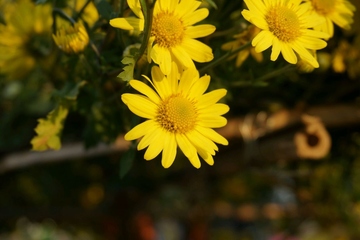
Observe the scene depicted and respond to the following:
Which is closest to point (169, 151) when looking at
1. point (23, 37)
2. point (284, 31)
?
point (284, 31)

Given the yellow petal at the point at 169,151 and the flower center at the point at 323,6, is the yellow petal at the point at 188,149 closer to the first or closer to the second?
the yellow petal at the point at 169,151

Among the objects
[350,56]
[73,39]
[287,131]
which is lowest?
[287,131]

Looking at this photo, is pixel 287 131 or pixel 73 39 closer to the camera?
pixel 73 39

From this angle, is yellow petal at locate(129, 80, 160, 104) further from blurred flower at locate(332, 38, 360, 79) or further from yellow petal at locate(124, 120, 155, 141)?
blurred flower at locate(332, 38, 360, 79)

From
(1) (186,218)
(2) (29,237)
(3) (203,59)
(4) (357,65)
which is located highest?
(3) (203,59)

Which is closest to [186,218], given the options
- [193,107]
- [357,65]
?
[357,65]

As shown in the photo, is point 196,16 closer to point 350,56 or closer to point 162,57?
point 162,57

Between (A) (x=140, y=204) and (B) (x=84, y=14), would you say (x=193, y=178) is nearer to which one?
(A) (x=140, y=204)
